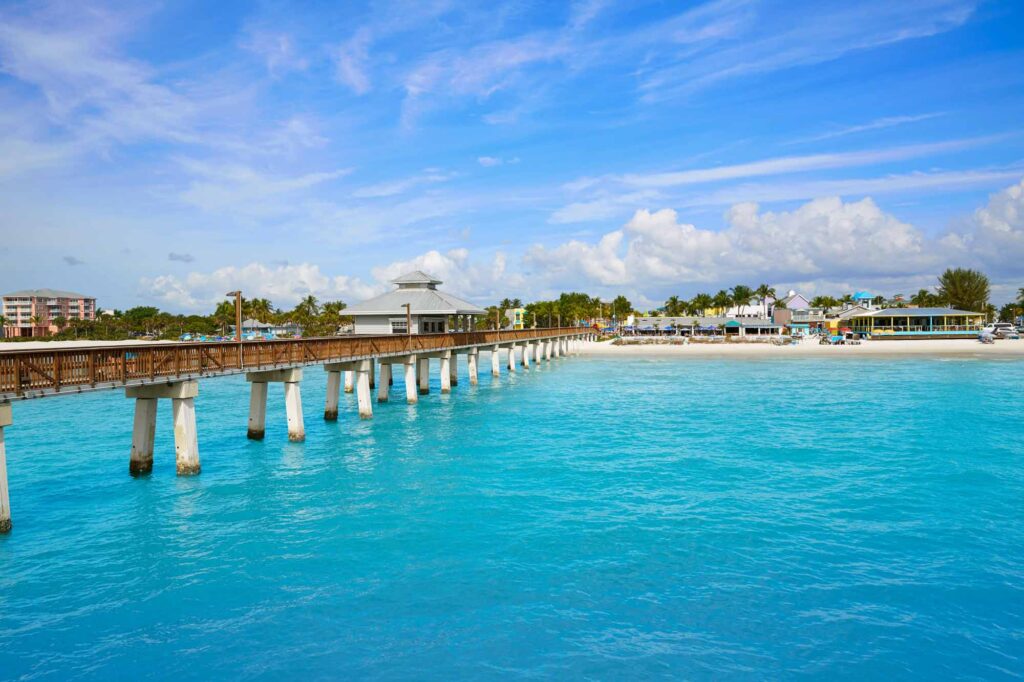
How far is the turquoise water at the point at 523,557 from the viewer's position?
11.1 metres

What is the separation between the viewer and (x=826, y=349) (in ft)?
323

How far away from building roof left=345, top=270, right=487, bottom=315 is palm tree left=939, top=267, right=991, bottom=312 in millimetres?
139861

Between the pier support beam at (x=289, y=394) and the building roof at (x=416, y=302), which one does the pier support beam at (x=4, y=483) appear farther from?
the building roof at (x=416, y=302)

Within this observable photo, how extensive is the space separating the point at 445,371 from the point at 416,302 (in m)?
5.85

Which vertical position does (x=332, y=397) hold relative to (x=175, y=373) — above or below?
below

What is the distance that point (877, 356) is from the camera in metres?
86.1

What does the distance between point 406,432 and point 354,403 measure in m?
13.5

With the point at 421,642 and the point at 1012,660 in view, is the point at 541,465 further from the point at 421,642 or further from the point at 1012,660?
the point at 1012,660

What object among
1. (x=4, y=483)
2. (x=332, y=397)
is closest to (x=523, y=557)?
(x=4, y=483)

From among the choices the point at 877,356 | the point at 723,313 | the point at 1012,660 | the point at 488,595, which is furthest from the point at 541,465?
the point at 723,313

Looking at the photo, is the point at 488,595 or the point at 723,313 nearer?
the point at 488,595

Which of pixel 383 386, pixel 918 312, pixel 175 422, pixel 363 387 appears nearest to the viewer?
pixel 175 422

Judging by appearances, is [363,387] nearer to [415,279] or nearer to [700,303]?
[415,279]

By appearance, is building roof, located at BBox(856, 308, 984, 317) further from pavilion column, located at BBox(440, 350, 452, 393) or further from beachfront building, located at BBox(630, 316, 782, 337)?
pavilion column, located at BBox(440, 350, 452, 393)
